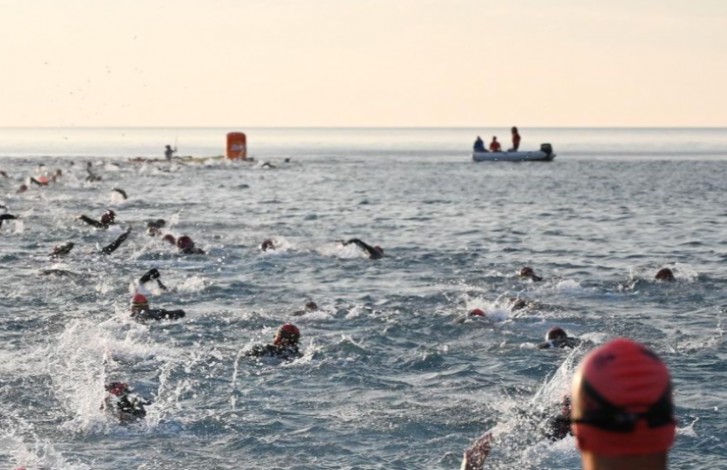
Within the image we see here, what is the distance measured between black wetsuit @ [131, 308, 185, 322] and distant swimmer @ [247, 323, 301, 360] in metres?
3.50

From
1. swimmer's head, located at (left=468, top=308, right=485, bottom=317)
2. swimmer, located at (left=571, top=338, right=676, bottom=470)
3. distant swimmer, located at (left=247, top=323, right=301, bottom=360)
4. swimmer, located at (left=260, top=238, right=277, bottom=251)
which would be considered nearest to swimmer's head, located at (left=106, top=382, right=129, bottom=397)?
distant swimmer, located at (left=247, top=323, right=301, bottom=360)

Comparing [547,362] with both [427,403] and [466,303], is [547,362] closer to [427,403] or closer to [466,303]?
[427,403]

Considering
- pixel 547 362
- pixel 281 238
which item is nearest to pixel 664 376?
pixel 547 362

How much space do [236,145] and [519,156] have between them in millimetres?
22621

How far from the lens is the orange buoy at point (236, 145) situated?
9418cm

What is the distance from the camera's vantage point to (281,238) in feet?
119

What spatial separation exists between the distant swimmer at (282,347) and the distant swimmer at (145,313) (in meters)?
3.52

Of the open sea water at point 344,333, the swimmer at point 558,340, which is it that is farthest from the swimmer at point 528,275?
the swimmer at point 558,340

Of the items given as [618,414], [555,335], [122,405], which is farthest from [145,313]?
[618,414]

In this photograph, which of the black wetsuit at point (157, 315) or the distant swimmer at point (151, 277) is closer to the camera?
the black wetsuit at point (157, 315)

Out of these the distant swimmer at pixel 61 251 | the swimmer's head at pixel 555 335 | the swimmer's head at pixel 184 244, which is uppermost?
the swimmer's head at pixel 555 335

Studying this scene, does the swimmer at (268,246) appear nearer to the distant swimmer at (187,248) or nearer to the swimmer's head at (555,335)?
the distant swimmer at (187,248)

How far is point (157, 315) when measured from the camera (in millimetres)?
21188

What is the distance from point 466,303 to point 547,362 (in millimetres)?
5649
